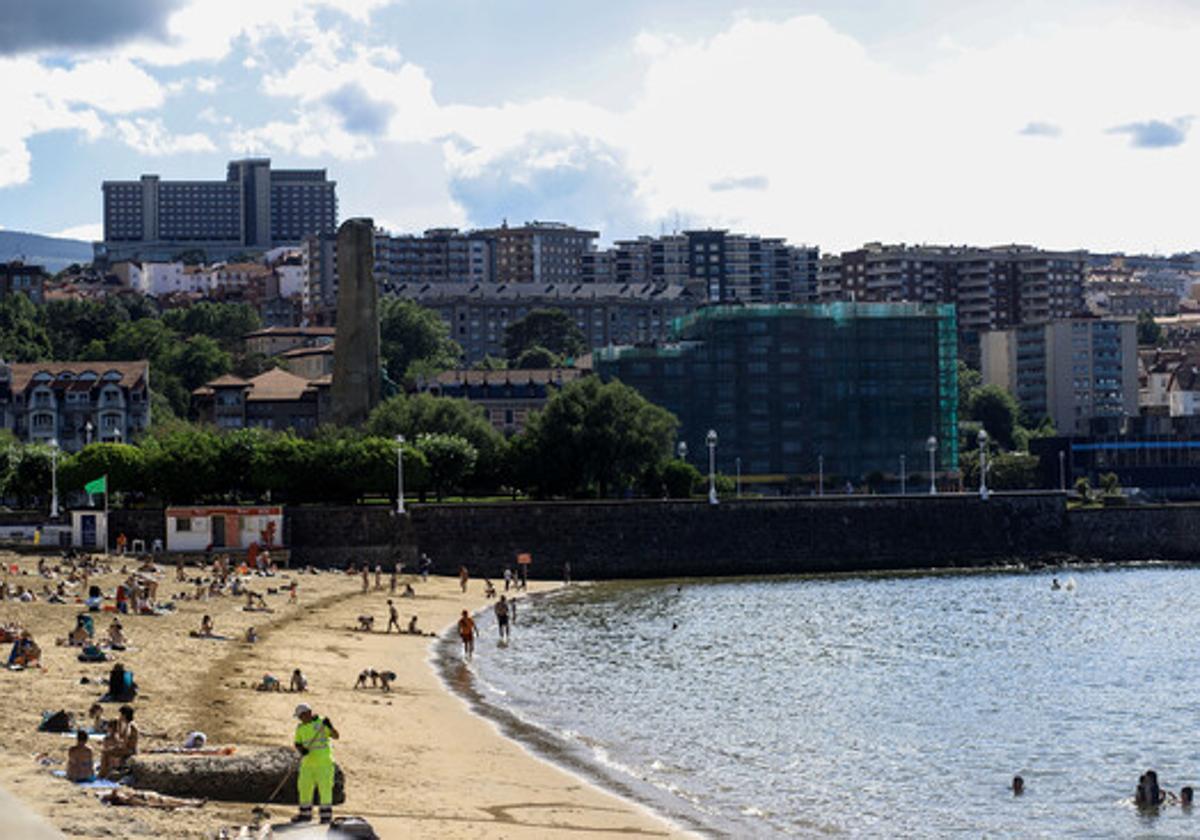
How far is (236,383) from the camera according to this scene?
139875 millimetres

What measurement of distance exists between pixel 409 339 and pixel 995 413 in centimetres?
5492

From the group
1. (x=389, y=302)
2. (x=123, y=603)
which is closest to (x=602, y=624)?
(x=123, y=603)

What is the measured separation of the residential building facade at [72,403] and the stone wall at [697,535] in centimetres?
4510

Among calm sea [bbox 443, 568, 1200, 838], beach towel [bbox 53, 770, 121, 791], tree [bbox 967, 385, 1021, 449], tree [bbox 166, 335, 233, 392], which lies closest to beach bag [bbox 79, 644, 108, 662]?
calm sea [bbox 443, 568, 1200, 838]

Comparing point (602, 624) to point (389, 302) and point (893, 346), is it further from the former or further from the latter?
point (389, 302)

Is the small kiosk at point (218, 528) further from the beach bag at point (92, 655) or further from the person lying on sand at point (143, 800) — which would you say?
the person lying on sand at point (143, 800)

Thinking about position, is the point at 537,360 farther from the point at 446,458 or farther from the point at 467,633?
the point at 467,633

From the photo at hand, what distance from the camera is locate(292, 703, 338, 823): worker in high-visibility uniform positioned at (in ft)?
73.2

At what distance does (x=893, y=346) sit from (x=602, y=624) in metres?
63.2

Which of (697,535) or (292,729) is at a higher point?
(697,535)

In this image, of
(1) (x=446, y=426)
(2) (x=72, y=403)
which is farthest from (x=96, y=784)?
(2) (x=72, y=403)

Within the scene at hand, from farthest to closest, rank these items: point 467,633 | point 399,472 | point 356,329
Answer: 1. point 356,329
2. point 399,472
3. point 467,633

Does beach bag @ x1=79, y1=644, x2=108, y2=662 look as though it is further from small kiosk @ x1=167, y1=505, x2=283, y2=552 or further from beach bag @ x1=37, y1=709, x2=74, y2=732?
small kiosk @ x1=167, y1=505, x2=283, y2=552

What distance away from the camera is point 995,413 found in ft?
574
